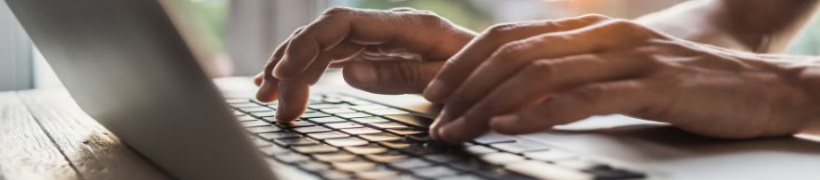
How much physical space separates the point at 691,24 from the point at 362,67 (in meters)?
0.46

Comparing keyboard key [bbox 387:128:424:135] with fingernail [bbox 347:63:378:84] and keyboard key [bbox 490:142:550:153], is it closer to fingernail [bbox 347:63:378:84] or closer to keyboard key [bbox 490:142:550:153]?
keyboard key [bbox 490:142:550:153]

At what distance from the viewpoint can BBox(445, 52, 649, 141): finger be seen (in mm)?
565

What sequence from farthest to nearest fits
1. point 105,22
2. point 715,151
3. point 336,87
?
point 336,87
point 715,151
point 105,22

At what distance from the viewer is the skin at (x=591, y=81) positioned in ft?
1.86

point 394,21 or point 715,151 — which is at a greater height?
point 394,21

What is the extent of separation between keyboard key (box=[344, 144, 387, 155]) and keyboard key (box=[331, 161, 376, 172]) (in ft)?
0.11

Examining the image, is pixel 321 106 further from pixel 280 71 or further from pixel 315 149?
pixel 315 149

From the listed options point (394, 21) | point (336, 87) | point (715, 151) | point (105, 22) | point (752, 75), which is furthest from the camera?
point (336, 87)

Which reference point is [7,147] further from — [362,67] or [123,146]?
[362,67]

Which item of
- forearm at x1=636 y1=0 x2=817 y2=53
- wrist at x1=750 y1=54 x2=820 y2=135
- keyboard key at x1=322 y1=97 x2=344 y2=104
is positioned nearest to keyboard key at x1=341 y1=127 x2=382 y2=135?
keyboard key at x1=322 y1=97 x2=344 y2=104

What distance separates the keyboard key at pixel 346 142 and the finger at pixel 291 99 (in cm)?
12

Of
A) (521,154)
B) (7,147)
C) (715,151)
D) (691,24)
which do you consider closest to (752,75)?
(715,151)

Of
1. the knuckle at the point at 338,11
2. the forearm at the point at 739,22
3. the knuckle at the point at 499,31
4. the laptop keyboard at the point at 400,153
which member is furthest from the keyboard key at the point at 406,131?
the forearm at the point at 739,22

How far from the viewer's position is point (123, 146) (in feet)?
1.85
